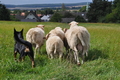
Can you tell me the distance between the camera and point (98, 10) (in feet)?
246

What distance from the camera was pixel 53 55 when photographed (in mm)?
8570

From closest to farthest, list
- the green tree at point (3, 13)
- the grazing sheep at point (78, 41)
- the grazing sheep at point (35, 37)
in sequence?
the grazing sheep at point (78, 41) → the grazing sheep at point (35, 37) → the green tree at point (3, 13)

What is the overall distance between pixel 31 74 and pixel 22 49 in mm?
1306


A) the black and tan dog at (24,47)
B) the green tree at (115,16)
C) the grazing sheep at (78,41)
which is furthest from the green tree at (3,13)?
the black and tan dog at (24,47)

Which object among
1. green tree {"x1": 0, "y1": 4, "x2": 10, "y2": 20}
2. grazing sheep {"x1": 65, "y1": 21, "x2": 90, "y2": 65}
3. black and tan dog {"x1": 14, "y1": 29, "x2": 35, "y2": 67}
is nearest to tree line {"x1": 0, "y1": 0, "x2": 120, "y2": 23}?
green tree {"x1": 0, "y1": 4, "x2": 10, "y2": 20}

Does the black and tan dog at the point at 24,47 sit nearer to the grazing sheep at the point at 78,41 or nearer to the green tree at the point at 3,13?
the grazing sheep at the point at 78,41

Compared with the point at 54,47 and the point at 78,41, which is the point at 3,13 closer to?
the point at 54,47

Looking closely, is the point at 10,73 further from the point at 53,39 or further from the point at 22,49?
the point at 53,39

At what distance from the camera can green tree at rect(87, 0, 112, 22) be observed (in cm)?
7375

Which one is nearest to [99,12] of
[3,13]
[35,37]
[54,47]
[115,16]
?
[115,16]

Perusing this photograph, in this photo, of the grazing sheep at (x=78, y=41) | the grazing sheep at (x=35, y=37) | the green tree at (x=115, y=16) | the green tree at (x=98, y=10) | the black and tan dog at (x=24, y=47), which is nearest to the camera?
the black and tan dog at (x=24, y=47)

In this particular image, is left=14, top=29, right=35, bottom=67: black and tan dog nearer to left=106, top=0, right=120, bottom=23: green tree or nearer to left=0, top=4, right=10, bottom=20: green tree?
left=106, top=0, right=120, bottom=23: green tree

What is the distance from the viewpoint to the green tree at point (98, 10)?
73.8m

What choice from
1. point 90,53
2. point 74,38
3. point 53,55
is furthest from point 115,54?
point 53,55
